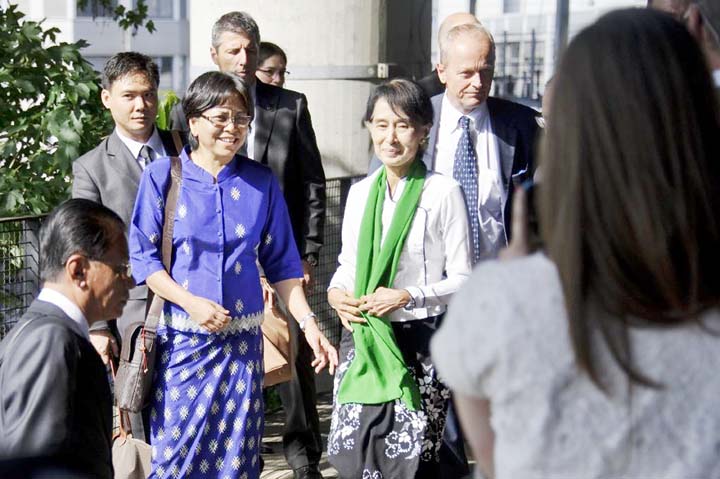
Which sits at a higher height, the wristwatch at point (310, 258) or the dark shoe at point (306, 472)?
the wristwatch at point (310, 258)

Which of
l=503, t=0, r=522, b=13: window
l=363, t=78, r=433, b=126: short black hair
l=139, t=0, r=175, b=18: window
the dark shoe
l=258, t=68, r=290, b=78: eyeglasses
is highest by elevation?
l=139, t=0, r=175, b=18: window

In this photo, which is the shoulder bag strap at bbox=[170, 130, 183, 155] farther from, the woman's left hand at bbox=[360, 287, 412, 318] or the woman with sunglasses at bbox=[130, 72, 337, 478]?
the woman's left hand at bbox=[360, 287, 412, 318]

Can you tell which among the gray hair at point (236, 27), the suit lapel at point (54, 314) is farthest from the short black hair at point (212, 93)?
the suit lapel at point (54, 314)

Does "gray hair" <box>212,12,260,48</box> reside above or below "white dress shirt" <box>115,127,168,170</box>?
above

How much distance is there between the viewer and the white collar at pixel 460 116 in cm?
565

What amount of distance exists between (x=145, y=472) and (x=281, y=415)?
293 cm

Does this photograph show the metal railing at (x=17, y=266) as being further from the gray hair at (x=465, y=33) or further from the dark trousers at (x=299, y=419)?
the gray hair at (x=465, y=33)

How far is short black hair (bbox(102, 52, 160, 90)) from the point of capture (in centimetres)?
523

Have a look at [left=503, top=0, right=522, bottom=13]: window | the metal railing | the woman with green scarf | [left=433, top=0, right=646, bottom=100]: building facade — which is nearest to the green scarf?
the woman with green scarf

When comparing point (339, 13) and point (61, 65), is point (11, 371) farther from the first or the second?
point (339, 13)

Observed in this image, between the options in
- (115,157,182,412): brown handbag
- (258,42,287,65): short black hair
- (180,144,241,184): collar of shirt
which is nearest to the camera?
(115,157,182,412): brown handbag

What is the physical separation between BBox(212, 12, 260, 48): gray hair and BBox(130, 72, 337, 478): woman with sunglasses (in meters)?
1.20

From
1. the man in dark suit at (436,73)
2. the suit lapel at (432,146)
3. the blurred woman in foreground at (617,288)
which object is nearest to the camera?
the blurred woman in foreground at (617,288)

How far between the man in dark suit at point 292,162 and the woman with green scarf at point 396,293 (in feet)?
2.79
